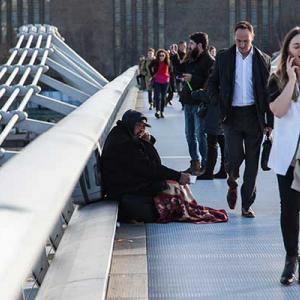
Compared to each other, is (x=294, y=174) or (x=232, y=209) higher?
(x=294, y=174)

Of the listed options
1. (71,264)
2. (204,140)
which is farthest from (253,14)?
(71,264)

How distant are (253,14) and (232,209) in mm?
68959

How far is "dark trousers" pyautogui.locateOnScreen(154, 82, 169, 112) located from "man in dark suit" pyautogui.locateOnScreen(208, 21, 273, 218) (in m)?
9.96

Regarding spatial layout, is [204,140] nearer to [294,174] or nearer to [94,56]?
[294,174]

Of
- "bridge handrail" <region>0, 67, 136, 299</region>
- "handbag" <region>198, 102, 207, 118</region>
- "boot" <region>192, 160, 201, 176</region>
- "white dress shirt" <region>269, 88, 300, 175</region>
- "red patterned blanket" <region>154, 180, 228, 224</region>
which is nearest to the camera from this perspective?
"bridge handrail" <region>0, 67, 136, 299</region>

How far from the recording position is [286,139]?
4156 mm

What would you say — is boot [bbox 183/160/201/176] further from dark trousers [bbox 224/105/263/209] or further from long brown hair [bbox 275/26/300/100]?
long brown hair [bbox 275/26/300/100]

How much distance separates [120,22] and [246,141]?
70.5 metres

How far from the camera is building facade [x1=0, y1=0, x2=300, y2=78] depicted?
2938 inches

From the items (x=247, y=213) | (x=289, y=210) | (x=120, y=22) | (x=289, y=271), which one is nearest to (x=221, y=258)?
(x=289, y=271)

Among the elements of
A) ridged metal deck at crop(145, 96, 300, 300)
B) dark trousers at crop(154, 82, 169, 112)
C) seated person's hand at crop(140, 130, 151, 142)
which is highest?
seated person's hand at crop(140, 130, 151, 142)

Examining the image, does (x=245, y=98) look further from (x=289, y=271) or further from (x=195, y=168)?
(x=195, y=168)

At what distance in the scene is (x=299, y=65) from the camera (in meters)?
4.19

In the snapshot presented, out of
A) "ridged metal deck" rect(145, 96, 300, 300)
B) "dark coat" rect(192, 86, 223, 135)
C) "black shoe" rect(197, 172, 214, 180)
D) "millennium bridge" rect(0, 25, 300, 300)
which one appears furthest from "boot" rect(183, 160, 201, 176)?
"ridged metal deck" rect(145, 96, 300, 300)
